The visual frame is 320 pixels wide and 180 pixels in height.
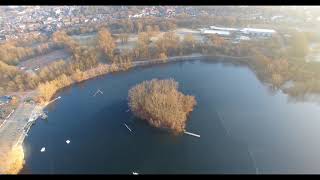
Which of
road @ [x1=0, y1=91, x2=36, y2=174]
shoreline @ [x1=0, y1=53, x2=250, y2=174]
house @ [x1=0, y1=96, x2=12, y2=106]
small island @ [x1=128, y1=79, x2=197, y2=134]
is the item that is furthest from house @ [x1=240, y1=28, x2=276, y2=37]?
house @ [x1=0, y1=96, x2=12, y2=106]

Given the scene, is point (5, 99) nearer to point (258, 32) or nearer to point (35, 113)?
point (35, 113)

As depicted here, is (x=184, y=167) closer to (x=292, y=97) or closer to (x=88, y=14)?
(x=292, y=97)

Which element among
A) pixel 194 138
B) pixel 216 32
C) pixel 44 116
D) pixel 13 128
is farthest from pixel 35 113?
pixel 216 32

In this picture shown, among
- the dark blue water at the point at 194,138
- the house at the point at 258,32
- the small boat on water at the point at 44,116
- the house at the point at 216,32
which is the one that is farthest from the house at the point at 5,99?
the house at the point at 258,32

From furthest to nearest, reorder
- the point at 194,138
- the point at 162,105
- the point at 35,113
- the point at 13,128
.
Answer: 1. the point at 35,113
2. the point at 13,128
3. the point at 162,105
4. the point at 194,138

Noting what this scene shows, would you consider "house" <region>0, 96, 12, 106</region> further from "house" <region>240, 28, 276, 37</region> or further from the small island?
"house" <region>240, 28, 276, 37</region>

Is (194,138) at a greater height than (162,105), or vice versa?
(162,105)

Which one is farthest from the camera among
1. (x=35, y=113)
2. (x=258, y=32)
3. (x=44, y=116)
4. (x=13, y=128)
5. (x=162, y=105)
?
(x=258, y=32)

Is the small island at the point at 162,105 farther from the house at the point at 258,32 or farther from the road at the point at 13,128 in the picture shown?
the house at the point at 258,32
